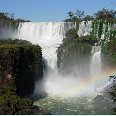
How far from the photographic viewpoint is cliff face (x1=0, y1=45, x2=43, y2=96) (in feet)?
119

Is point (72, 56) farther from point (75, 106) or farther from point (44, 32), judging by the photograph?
point (75, 106)

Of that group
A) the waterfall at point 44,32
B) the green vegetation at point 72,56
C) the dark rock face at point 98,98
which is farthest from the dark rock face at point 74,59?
the dark rock face at point 98,98

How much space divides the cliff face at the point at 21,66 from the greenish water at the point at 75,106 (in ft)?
8.62

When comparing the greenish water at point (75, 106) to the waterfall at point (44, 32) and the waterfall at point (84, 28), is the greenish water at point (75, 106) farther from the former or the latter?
the waterfall at point (84, 28)

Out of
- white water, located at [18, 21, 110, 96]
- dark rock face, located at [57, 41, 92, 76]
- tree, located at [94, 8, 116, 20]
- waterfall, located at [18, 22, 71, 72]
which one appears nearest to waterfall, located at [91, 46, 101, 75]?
white water, located at [18, 21, 110, 96]

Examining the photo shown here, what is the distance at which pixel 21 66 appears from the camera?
3906 cm

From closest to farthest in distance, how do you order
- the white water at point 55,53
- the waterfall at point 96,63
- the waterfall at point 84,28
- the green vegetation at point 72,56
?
1. the white water at point 55,53
2. the waterfall at point 96,63
3. the green vegetation at point 72,56
4. the waterfall at point 84,28

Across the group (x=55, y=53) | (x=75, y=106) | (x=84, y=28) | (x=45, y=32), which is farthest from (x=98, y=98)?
(x=45, y=32)

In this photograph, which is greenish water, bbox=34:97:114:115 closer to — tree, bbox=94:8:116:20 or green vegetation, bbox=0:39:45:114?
green vegetation, bbox=0:39:45:114

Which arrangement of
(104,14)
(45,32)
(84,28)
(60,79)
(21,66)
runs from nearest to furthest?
(21,66) → (60,79) → (84,28) → (45,32) → (104,14)

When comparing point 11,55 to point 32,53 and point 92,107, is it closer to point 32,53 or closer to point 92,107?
point 32,53

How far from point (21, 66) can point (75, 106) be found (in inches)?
277

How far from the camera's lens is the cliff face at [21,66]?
36.2 metres

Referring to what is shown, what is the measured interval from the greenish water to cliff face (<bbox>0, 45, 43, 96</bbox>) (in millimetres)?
2627
